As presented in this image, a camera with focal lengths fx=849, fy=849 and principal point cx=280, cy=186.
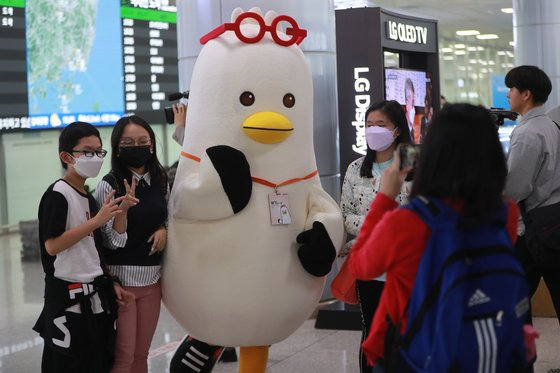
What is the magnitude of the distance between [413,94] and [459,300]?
4754 mm

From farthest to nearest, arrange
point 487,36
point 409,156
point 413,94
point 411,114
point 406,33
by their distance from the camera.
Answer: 1. point 487,36
2. point 413,94
3. point 411,114
4. point 406,33
5. point 409,156

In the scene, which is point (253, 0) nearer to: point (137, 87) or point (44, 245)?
point (44, 245)

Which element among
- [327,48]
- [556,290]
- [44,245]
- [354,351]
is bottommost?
[354,351]

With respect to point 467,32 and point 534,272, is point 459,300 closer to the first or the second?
point 534,272

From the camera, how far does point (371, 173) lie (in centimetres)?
379

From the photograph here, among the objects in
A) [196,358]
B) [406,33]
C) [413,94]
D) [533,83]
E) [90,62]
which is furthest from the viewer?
[90,62]

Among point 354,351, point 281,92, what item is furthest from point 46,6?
point 281,92

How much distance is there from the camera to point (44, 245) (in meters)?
3.21

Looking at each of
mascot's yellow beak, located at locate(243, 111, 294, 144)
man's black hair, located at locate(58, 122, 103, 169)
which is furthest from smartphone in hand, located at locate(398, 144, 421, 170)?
man's black hair, located at locate(58, 122, 103, 169)

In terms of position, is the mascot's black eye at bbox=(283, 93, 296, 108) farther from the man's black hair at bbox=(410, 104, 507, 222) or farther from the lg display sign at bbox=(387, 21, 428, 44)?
the lg display sign at bbox=(387, 21, 428, 44)

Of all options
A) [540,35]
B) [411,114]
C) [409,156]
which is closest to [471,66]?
[540,35]

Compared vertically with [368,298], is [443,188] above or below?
above

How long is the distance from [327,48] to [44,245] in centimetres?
294

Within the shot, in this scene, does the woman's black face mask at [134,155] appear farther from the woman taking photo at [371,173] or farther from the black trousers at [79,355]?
the woman taking photo at [371,173]
